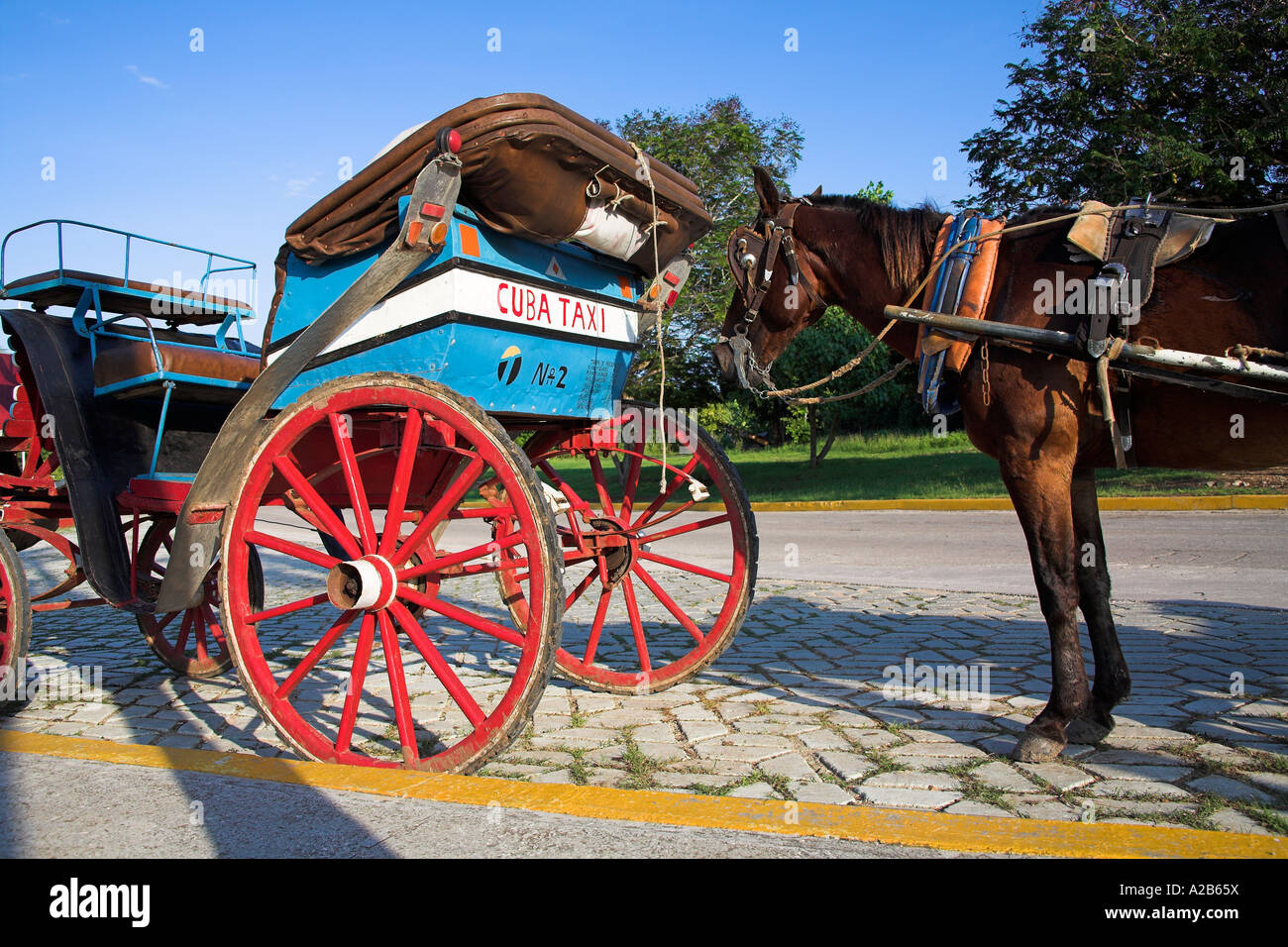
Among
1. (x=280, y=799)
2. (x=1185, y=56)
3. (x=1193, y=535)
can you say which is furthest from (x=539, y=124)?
(x=1185, y=56)

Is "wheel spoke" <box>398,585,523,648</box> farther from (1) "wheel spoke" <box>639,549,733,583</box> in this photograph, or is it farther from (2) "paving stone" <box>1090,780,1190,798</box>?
(2) "paving stone" <box>1090,780,1190,798</box>

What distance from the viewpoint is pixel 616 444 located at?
4.75 m

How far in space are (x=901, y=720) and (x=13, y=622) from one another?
422 centimetres

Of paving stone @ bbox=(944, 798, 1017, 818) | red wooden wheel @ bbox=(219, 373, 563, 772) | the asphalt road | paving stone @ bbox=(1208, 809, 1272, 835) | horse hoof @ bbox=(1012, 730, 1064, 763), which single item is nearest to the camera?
paving stone @ bbox=(1208, 809, 1272, 835)

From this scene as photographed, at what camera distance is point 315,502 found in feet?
11.3

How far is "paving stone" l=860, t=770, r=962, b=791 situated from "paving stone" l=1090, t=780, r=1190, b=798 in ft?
1.51

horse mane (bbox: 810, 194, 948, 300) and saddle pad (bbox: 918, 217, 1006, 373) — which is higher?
horse mane (bbox: 810, 194, 948, 300)

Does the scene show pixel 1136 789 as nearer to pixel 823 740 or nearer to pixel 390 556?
pixel 823 740

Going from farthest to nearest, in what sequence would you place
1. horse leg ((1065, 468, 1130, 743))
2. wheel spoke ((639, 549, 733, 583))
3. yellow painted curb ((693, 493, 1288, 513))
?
yellow painted curb ((693, 493, 1288, 513)), wheel spoke ((639, 549, 733, 583)), horse leg ((1065, 468, 1130, 743))

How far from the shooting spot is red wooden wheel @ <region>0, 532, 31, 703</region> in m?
4.32

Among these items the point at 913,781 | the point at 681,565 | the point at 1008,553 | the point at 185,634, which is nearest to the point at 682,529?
the point at 681,565

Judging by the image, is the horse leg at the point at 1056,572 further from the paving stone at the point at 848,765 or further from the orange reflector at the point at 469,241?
the orange reflector at the point at 469,241

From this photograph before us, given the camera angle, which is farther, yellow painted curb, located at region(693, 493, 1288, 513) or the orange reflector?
yellow painted curb, located at region(693, 493, 1288, 513)

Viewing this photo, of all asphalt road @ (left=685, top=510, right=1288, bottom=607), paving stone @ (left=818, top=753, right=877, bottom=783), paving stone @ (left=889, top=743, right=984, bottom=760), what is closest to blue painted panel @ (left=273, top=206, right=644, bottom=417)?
paving stone @ (left=818, top=753, right=877, bottom=783)
